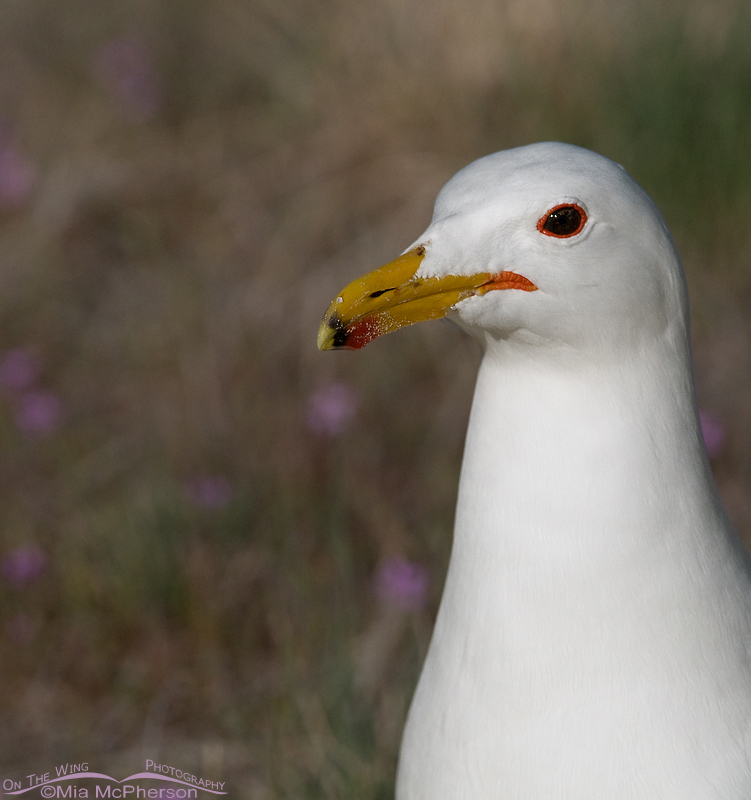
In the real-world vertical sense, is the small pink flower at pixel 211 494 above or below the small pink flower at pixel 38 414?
below

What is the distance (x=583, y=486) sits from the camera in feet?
4.84

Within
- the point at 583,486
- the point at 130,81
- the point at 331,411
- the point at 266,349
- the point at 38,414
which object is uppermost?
the point at 130,81

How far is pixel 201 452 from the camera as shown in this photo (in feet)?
11.2

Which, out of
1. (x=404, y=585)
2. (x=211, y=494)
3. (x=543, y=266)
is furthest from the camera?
(x=211, y=494)

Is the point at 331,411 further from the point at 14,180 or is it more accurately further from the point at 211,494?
the point at 14,180

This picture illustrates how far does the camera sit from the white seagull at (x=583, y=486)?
1438mm

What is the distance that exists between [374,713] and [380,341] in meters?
1.62

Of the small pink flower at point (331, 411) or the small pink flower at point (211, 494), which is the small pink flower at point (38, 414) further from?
the small pink flower at point (331, 411)

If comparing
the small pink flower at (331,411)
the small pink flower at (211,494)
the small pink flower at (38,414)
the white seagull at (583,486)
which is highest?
the small pink flower at (331,411)

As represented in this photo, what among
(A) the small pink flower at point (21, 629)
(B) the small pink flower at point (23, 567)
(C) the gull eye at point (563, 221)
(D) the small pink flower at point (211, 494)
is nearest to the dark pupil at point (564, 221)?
(C) the gull eye at point (563, 221)

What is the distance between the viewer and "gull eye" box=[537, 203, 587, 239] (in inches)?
56.1

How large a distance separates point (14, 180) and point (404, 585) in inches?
103

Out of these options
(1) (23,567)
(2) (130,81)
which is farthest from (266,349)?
(2) (130,81)

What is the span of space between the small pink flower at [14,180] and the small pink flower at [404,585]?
8.07ft
